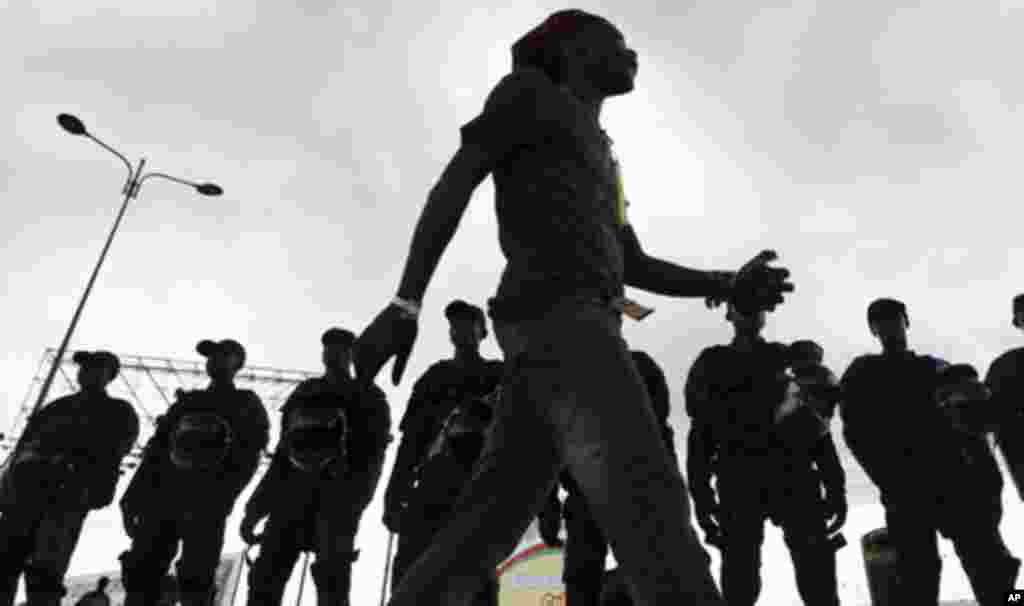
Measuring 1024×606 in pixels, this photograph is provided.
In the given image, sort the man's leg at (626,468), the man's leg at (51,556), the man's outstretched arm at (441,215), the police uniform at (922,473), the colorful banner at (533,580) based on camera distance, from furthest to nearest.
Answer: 1. the colorful banner at (533,580)
2. the man's leg at (51,556)
3. the police uniform at (922,473)
4. the man's outstretched arm at (441,215)
5. the man's leg at (626,468)

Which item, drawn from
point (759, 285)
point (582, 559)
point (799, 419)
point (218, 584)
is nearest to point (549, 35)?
point (759, 285)

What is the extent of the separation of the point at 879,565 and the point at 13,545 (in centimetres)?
701

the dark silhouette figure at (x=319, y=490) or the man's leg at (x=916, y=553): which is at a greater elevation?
the dark silhouette figure at (x=319, y=490)

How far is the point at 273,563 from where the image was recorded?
591cm

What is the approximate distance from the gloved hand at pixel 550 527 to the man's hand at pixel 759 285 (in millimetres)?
3871

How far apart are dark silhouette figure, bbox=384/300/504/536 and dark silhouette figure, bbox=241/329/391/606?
0.22 m

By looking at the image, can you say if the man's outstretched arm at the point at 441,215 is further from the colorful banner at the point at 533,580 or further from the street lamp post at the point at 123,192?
the colorful banner at the point at 533,580

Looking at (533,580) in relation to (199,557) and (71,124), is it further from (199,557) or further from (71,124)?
(199,557)

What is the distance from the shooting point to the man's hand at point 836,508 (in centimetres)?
564

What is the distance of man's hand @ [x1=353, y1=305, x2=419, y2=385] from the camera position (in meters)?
1.74

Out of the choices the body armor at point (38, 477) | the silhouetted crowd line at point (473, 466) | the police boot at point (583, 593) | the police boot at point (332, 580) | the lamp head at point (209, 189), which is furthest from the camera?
the lamp head at point (209, 189)

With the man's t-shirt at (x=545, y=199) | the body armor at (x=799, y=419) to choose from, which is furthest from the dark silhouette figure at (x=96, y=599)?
the man's t-shirt at (x=545, y=199)

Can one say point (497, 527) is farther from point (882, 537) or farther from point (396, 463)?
point (882, 537)

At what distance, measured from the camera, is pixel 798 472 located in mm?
5738
